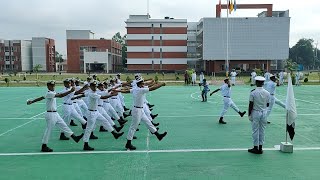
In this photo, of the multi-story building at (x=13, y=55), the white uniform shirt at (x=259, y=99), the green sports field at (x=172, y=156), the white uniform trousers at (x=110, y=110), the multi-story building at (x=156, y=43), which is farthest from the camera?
the multi-story building at (x=13, y=55)

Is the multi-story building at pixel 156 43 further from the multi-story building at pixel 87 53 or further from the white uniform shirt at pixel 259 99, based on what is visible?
the white uniform shirt at pixel 259 99

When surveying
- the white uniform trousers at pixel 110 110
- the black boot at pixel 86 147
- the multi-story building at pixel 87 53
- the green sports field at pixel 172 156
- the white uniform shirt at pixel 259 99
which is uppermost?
the multi-story building at pixel 87 53

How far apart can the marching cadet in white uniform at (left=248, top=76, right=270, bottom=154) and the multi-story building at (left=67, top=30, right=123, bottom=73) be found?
76.7 meters

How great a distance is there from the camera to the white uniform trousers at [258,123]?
866 cm

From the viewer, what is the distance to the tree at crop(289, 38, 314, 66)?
122312 mm

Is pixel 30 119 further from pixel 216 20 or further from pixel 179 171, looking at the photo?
pixel 216 20

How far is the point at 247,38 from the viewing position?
65.2 metres

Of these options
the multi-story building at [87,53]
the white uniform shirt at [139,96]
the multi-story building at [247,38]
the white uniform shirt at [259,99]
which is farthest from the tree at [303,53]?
the white uniform shirt at [139,96]

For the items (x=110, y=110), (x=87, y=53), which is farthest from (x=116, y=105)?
(x=87, y=53)

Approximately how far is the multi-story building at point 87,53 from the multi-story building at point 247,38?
30103 mm

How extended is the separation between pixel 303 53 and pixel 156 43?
7174 centimetres

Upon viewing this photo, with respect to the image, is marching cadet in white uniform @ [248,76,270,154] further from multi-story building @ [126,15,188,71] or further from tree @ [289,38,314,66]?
tree @ [289,38,314,66]

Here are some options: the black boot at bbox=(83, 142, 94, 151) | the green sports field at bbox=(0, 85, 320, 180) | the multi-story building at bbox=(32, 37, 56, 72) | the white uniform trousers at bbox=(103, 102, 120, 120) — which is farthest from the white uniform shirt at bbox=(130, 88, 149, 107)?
the multi-story building at bbox=(32, 37, 56, 72)

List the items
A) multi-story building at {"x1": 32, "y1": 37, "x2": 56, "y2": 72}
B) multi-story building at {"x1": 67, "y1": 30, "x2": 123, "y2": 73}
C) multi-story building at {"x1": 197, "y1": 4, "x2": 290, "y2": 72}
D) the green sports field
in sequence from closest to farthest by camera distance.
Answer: the green sports field, multi-story building at {"x1": 197, "y1": 4, "x2": 290, "y2": 72}, multi-story building at {"x1": 67, "y1": 30, "x2": 123, "y2": 73}, multi-story building at {"x1": 32, "y1": 37, "x2": 56, "y2": 72}
